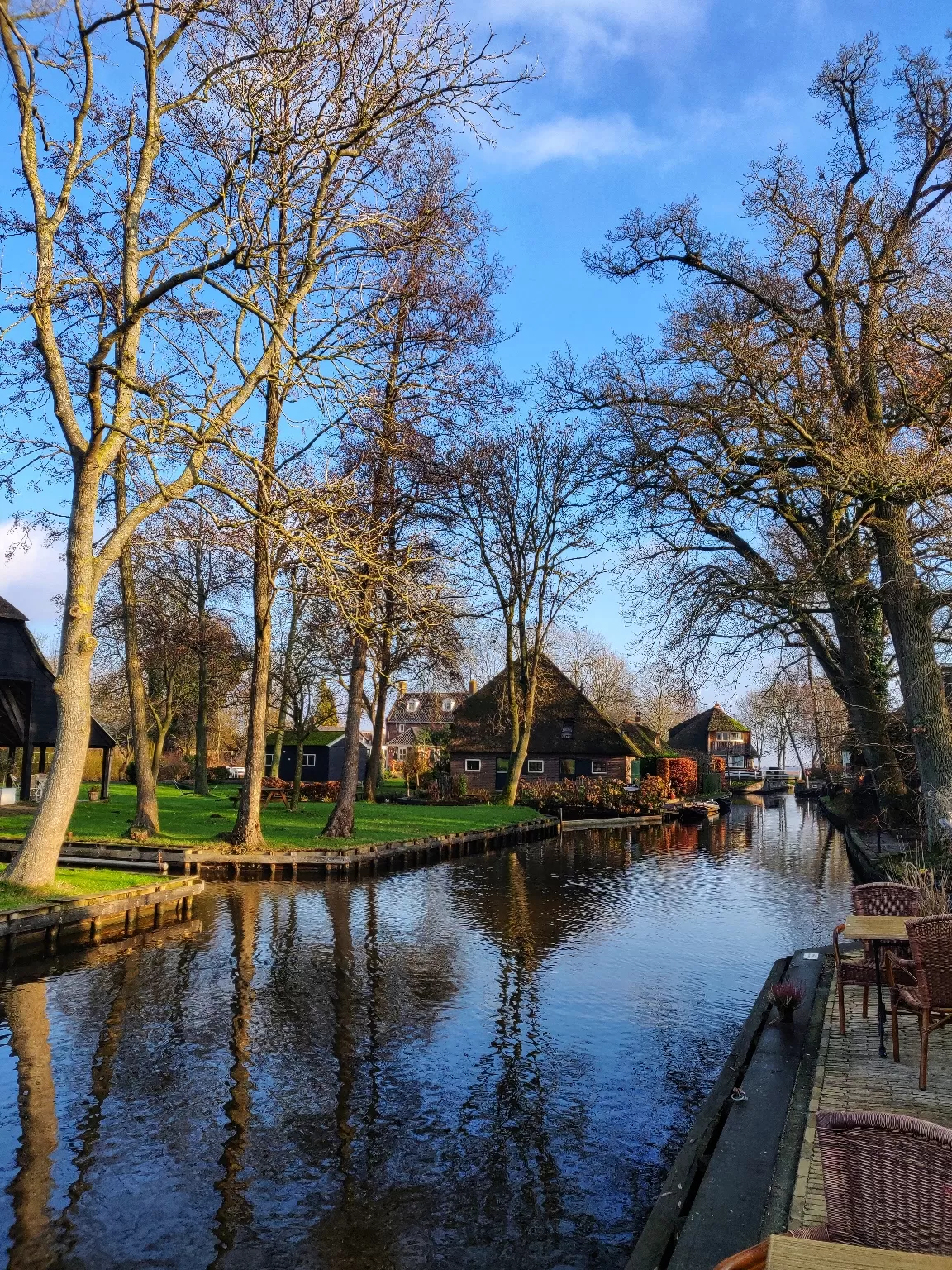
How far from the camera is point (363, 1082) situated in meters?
8.64

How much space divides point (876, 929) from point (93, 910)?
11175mm

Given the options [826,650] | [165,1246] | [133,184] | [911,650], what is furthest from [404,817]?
[165,1246]

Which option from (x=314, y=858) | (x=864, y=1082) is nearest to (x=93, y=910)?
(x=314, y=858)

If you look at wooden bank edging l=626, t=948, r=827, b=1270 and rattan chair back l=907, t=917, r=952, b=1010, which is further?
rattan chair back l=907, t=917, r=952, b=1010

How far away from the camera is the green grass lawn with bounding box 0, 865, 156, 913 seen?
13688 mm

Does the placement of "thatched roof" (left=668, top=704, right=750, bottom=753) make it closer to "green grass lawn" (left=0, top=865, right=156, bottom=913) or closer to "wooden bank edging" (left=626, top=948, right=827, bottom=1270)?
"green grass lawn" (left=0, top=865, right=156, bottom=913)

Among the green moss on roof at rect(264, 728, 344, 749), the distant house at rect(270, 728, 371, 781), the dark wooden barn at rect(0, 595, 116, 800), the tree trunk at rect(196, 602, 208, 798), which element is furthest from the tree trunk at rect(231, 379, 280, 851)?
the distant house at rect(270, 728, 371, 781)

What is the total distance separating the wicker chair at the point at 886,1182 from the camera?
3.21 meters

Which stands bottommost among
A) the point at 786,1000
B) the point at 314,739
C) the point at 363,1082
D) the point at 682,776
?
the point at 363,1082

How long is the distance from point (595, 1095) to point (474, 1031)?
211 cm

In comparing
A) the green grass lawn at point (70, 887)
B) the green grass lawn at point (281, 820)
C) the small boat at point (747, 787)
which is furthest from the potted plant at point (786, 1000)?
the small boat at point (747, 787)

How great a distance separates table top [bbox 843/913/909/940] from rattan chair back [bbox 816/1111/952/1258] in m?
4.07

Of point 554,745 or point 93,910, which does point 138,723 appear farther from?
point 554,745

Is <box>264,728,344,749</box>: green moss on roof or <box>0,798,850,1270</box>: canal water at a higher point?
<box>264,728,344,749</box>: green moss on roof
